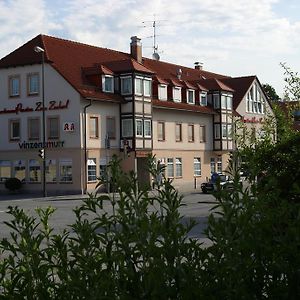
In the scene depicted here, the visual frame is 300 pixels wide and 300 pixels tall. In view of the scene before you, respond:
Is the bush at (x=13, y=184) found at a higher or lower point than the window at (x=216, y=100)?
lower

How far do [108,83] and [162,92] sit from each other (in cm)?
716

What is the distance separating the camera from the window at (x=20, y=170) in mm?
47062

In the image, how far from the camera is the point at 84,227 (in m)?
3.77

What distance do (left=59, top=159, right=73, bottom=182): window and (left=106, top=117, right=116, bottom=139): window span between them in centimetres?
388

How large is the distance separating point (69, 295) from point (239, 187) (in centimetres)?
118

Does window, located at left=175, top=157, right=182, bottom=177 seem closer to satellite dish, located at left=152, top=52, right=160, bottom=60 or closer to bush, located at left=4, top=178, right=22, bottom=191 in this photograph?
satellite dish, located at left=152, top=52, right=160, bottom=60

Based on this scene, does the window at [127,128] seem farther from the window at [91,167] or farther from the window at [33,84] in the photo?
the window at [33,84]

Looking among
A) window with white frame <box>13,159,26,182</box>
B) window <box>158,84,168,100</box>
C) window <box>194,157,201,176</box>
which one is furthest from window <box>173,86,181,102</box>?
window with white frame <box>13,159,26,182</box>

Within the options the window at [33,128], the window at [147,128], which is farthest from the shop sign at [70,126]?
the window at [147,128]

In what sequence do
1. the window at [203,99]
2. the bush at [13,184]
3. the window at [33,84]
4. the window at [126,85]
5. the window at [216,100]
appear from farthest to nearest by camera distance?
the window at [216,100] < the window at [203,99] < the window at [126,85] < the bush at [13,184] < the window at [33,84]

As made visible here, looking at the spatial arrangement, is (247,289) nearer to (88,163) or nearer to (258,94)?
(88,163)

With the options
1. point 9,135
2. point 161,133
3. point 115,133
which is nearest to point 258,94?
point 161,133

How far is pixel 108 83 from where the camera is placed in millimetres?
47250

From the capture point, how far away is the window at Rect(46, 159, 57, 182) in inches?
1796
